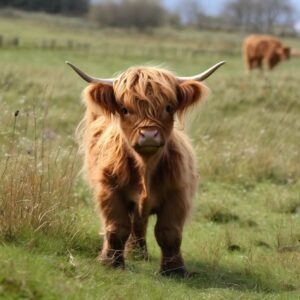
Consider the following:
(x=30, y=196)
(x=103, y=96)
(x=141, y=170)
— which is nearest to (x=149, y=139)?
(x=141, y=170)

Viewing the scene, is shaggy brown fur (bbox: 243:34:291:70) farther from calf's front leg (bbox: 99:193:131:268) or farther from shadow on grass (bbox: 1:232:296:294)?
calf's front leg (bbox: 99:193:131:268)

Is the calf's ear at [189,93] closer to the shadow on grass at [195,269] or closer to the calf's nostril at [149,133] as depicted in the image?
the calf's nostril at [149,133]

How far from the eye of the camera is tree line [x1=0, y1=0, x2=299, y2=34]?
254ft

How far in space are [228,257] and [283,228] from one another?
122 cm

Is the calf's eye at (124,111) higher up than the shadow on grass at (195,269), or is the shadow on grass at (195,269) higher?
the calf's eye at (124,111)

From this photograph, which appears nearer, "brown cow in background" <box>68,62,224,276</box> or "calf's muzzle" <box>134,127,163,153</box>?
"calf's muzzle" <box>134,127,163,153</box>

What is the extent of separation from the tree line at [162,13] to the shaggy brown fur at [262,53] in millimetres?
45823

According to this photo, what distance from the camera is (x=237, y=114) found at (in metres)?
14.7

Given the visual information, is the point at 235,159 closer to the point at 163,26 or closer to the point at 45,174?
the point at 45,174

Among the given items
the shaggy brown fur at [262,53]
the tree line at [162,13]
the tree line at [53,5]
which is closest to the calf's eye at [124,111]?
the shaggy brown fur at [262,53]

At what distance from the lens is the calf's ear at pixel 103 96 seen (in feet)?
16.9

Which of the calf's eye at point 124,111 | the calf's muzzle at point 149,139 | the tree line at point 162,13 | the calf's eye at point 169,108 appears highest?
the calf's eye at point 169,108

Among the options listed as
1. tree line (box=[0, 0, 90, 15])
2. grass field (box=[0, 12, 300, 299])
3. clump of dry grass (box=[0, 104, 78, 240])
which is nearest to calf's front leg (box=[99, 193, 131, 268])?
grass field (box=[0, 12, 300, 299])

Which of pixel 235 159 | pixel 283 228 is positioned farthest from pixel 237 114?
pixel 283 228
